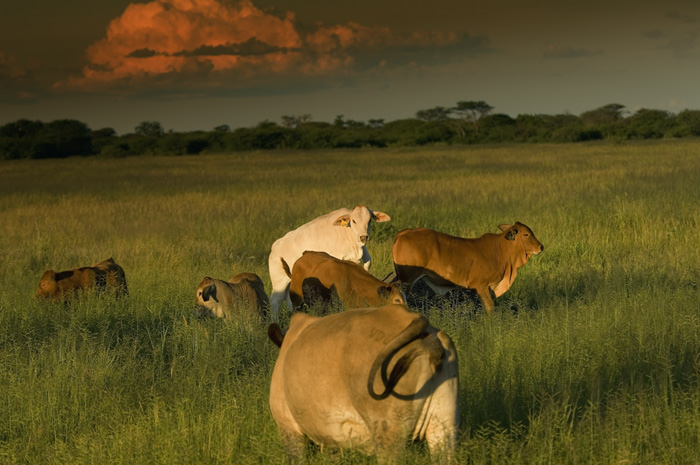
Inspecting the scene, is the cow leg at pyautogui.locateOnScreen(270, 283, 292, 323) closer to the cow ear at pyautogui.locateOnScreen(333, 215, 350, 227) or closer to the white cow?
the white cow

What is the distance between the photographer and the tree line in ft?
244

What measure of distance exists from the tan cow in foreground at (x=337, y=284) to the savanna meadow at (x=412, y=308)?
0.67 metres

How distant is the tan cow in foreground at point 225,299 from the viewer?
320 inches

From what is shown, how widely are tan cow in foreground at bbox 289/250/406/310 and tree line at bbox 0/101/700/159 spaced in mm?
62170

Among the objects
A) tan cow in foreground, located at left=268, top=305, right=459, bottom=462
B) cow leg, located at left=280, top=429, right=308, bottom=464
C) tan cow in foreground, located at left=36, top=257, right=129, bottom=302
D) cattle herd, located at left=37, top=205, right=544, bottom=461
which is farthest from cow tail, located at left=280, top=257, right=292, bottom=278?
tan cow in foreground, located at left=268, top=305, right=459, bottom=462

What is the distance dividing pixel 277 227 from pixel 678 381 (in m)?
12.4

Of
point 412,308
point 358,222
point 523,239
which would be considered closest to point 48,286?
point 358,222

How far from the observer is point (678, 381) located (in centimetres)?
596

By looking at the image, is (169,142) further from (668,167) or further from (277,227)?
(277,227)

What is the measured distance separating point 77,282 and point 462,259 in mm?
4383

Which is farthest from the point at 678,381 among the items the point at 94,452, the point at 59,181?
the point at 59,181

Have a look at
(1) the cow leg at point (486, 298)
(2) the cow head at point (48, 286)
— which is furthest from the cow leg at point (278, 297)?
(2) the cow head at point (48, 286)

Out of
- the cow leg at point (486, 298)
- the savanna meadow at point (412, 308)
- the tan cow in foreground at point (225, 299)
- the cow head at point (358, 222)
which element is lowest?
the cow leg at point (486, 298)

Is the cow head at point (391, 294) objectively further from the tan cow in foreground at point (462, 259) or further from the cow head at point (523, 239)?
the cow head at point (523, 239)
